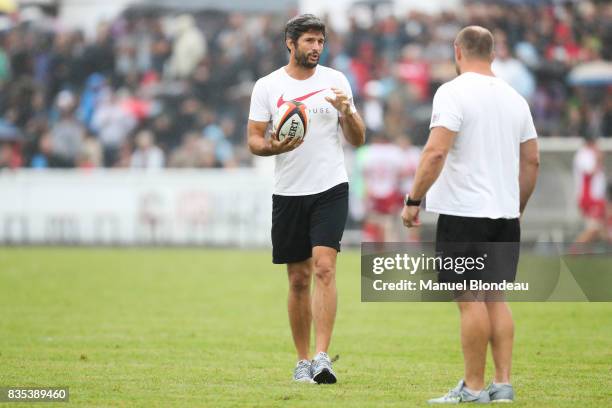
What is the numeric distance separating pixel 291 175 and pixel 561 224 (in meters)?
15.3

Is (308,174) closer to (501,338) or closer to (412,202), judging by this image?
(412,202)

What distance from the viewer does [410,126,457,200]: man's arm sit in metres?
7.56

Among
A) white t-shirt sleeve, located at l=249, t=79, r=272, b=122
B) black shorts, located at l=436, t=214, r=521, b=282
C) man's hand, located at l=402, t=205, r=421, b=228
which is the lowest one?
black shorts, located at l=436, t=214, r=521, b=282

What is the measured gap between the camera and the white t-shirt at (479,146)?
7625 mm

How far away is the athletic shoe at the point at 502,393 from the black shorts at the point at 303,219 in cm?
175

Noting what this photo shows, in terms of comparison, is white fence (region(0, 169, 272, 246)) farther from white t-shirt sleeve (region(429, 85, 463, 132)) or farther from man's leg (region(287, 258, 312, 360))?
white t-shirt sleeve (region(429, 85, 463, 132))

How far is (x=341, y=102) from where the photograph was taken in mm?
8758

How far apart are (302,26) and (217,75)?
19854 millimetres

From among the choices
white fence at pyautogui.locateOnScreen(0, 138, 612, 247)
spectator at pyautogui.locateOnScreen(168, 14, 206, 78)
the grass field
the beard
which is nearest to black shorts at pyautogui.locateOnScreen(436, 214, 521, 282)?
the grass field

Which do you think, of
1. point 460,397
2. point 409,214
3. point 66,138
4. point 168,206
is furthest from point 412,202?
point 66,138

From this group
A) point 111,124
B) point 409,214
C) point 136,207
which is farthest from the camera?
point 111,124

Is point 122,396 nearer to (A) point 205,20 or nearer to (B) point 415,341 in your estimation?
(B) point 415,341

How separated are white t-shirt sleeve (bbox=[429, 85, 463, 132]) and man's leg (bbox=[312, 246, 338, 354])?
1.61 metres
